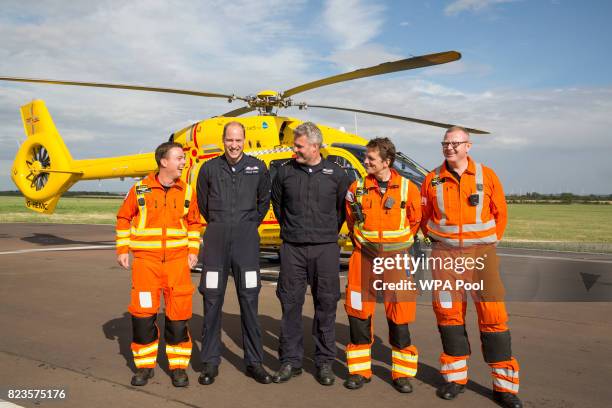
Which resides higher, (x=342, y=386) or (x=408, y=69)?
(x=408, y=69)

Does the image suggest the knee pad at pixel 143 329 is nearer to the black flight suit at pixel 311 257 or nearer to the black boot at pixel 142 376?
the black boot at pixel 142 376

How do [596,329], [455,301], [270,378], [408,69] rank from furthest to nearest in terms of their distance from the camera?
[408,69]
[596,329]
[270,378]
[455,301]

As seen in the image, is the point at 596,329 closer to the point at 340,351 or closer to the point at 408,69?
the point at 340,351

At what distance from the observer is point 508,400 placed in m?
3.64

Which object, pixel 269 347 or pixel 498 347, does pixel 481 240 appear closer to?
pixel 498 347

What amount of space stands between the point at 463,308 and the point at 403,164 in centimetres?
461

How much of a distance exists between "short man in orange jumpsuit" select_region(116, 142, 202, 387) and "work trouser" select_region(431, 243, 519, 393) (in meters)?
2.07

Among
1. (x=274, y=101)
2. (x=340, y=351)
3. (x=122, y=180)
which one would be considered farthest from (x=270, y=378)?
(x=122, y=180)

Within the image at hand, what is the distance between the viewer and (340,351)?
5078 mm

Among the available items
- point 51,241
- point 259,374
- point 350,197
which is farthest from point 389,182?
point 51,241

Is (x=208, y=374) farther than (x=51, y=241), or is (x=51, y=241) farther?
(x=51, y=241)

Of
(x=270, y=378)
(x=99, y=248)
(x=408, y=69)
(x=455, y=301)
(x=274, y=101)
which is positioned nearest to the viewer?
(x=455, y=301)

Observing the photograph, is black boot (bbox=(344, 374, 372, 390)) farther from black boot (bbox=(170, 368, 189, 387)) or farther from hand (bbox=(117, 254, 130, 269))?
hand (bbox=(117, 254, 130, 269))

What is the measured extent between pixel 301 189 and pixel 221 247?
0.84 m
